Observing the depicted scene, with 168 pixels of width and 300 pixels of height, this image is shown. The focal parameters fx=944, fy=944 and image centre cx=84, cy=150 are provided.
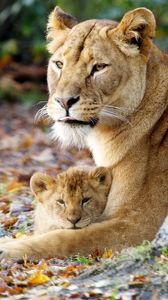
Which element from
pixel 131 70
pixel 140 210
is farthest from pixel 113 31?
pixel 140 210

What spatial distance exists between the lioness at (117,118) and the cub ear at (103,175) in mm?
53

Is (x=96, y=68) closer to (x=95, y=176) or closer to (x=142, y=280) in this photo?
(x=95, y=176)

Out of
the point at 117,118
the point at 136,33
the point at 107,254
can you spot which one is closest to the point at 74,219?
the point at 107,254

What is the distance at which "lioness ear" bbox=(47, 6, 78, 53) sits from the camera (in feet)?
26.2

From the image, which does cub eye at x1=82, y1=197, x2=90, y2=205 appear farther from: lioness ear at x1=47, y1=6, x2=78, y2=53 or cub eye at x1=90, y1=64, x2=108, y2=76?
lioness ear at x1=47, y1=6, x2=78, y2=53

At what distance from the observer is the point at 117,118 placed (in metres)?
7.59

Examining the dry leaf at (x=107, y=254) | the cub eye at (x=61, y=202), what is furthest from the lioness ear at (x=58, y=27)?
the dry leaf at (x=107, y=254)

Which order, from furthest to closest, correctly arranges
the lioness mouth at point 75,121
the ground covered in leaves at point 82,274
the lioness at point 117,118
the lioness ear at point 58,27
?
the lioness ear at point 58,27 → the lioness mouth at point 75,121 → the lioness at point 117,118 → the ground covered in leaves at point 82,274

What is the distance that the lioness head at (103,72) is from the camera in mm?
7379

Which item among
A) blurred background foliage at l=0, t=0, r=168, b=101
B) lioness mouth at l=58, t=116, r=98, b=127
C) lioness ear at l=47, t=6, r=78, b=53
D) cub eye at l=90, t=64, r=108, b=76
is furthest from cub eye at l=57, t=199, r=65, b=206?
blurred background foliage at l=0, t=0, r=168, b=101

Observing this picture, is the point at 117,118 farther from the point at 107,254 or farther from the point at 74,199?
the point at 107,254

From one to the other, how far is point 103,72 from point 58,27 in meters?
0.84

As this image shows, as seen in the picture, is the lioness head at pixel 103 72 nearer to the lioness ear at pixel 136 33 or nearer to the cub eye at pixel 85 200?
the lioness ear at pixel 136 33

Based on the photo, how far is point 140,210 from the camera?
722 cm
